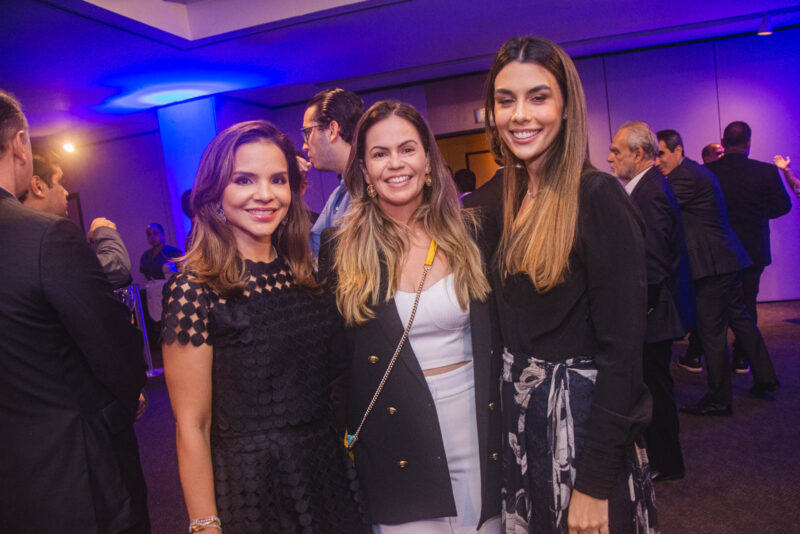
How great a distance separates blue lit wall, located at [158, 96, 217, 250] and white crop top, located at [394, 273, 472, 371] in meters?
6.36

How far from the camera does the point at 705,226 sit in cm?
380

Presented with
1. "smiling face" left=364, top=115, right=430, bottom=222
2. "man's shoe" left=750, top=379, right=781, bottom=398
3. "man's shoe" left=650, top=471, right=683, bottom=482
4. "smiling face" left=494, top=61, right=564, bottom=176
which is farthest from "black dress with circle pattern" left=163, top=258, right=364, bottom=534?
"man's shoe" left=750, top=379, right=781, bottom=398

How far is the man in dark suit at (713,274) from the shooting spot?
369 centimetres

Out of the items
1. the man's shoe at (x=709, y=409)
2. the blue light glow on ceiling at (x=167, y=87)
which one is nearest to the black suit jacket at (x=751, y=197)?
the man's shoe at (x=709, y=409)

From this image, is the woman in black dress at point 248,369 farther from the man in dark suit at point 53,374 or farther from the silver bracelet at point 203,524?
the man in dark suit at point 53,374

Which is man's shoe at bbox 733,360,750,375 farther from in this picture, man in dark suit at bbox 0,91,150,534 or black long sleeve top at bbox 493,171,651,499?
man in dark suit at bbox 0,91,150,534

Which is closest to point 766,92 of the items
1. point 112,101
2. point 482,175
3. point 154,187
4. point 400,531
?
point 482,175

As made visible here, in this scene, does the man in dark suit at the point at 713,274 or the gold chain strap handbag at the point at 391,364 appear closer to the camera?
the gold chain strap handbag at the point at 391,364

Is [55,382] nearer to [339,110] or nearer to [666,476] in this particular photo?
[339,110]

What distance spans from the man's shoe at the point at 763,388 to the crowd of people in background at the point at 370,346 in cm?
332

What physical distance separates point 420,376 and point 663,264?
6.24 ft

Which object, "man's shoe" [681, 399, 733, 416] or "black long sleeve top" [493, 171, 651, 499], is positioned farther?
"man's shoe" [681, 399, 733, 416]

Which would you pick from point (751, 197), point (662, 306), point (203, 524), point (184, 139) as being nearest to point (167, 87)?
point (184, 139)

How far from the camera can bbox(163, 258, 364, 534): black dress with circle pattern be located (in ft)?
4.42
